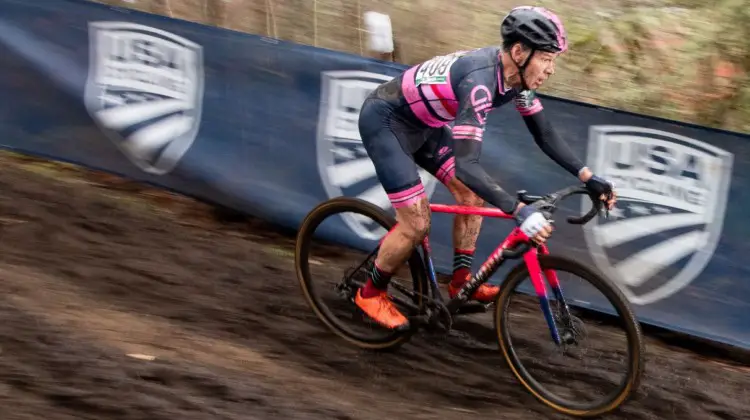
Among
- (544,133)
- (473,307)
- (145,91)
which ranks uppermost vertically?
(544,133)

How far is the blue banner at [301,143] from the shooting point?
5379 mm

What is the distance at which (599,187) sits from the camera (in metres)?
4.39

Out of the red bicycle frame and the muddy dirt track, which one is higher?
the red bicycle frame

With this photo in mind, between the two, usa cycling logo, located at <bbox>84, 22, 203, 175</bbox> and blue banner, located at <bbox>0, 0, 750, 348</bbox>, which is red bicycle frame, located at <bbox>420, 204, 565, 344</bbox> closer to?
blue banner, located at <bbox>0, 0, 750, 348</bbox>

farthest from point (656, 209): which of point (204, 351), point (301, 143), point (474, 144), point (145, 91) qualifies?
point (145, 91)

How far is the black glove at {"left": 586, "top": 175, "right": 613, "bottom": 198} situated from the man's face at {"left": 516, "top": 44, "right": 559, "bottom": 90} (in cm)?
61

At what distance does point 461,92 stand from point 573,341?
57.8 inches

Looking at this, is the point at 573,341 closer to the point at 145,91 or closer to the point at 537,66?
the point at 537,66

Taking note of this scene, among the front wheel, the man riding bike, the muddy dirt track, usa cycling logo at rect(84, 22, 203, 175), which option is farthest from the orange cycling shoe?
usa cycling logo at rect(84, 22, 203, 175)

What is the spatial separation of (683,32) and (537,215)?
323 cm

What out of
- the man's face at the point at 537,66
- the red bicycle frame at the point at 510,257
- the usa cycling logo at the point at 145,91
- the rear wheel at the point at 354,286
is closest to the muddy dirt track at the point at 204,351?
the rear wheel at the point at 354,286

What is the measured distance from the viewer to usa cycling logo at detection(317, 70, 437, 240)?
248 inches

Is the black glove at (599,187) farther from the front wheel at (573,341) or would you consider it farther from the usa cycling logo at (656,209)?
the usa cycling logo at (656,209)

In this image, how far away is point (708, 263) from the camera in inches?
212
